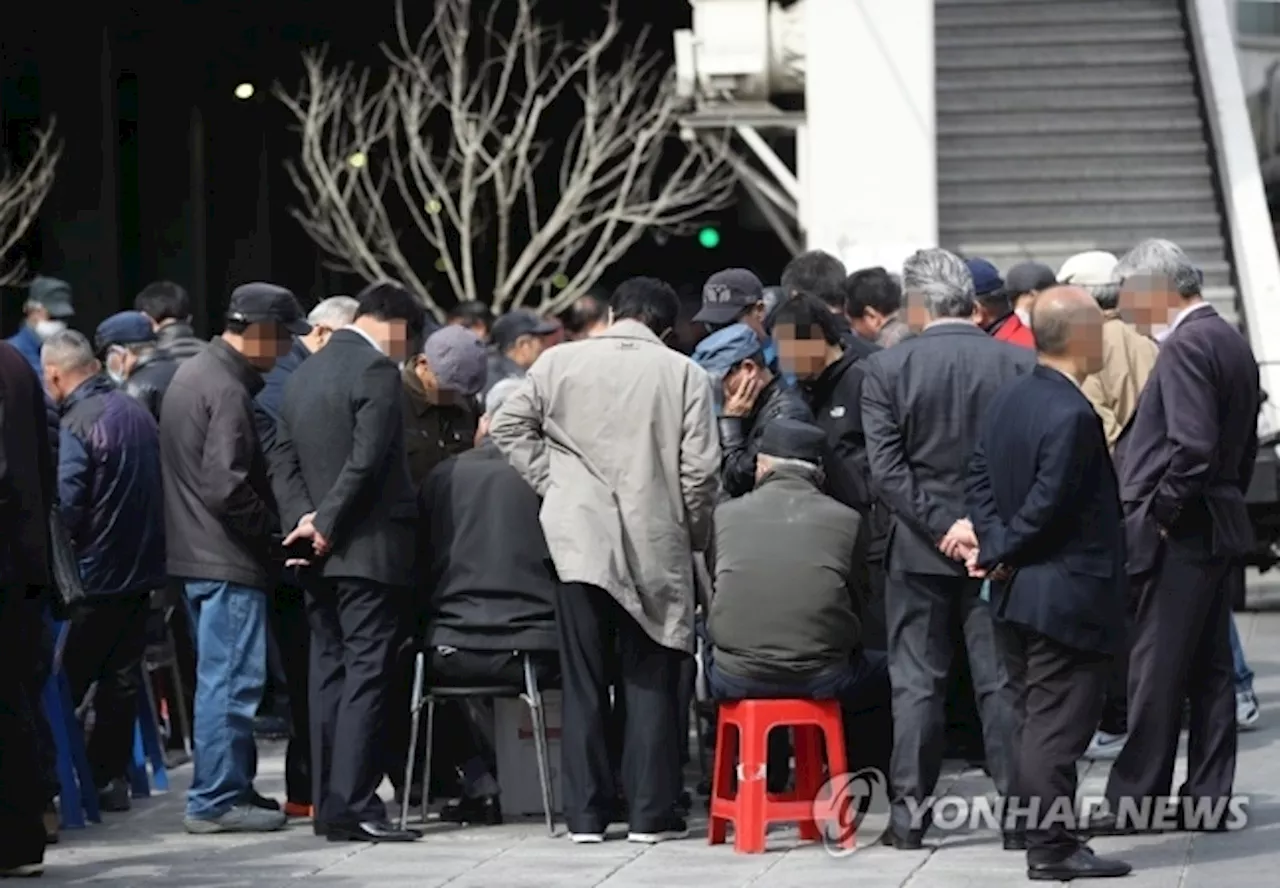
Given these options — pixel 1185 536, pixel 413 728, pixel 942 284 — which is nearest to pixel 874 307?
pixel 942 284

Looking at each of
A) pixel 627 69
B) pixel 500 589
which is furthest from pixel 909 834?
pixel 627 69

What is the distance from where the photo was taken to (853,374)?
10.3 m

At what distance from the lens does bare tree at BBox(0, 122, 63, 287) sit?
24234 millimetres

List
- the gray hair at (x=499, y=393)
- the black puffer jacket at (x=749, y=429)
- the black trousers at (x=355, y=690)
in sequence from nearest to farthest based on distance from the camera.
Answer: the black trousers at (x=355, y=690), the black puffer jacket at (x=749, y=429), the gray hair at (x=499, y=393)

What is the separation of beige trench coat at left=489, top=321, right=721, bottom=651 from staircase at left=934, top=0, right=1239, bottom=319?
9757 millimetres

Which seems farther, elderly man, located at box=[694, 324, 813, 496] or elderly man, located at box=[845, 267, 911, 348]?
elderly man, located at box=[845, 267, 911, 348]

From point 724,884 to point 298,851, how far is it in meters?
1.80

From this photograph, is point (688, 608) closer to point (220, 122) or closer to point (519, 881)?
point (519, 881)

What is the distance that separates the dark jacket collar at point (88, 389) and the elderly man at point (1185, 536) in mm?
4276

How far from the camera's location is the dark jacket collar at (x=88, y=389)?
1098 cm

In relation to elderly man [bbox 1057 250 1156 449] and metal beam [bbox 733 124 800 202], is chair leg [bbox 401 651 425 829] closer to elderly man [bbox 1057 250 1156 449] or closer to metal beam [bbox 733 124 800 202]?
elderly man [bbox 1057 250 1156 449]

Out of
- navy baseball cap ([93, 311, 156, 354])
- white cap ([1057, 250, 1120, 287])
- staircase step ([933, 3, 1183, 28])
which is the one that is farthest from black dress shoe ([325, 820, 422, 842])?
staircase step ([933, 3, 1183, 28])

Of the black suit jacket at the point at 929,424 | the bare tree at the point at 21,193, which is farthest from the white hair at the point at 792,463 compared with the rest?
the bare tree at the point at 21,193

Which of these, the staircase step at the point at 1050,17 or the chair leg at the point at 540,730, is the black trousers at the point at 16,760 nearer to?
the chair leg at the point at 540,730
